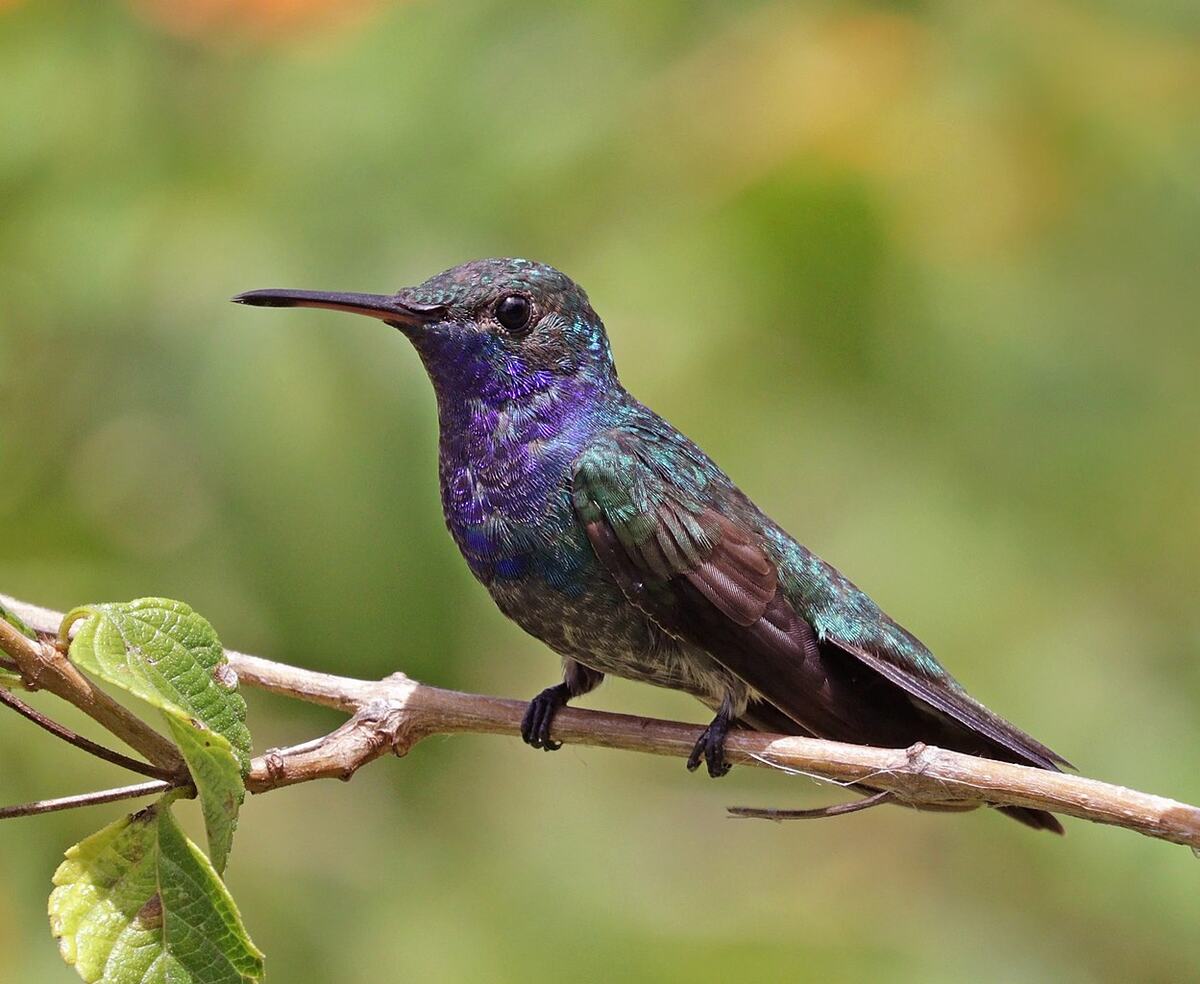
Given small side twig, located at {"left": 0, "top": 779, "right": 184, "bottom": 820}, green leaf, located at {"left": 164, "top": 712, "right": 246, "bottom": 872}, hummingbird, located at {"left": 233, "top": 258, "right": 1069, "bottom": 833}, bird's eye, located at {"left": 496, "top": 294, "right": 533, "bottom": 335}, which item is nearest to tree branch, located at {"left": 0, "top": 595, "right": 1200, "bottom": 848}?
hummingbird, located at {"left": 233, "top": 258, "right": 1069, "bottom": 833}

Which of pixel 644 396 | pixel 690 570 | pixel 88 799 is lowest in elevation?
pixel 88 799

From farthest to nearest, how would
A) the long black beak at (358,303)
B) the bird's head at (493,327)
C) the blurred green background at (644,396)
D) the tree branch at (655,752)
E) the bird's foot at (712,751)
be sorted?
the blurred green background at (644,396) → the bird's head at (493,327) → the bird's foot at (712,751) → the long black beak at (358,303) → the tree branch at (655,752)

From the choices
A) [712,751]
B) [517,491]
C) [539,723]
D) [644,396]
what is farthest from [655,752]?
[644,396]

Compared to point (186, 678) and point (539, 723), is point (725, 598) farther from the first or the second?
point (186, 678)

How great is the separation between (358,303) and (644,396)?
1534 millimetres

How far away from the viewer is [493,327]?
311 centimetres

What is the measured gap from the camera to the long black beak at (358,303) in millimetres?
2689

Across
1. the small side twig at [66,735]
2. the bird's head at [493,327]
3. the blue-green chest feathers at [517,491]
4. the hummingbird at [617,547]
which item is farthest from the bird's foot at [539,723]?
the small side twig at [66,735]

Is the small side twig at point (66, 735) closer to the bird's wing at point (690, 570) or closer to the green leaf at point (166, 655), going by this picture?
the green leaf at point (166, 655)

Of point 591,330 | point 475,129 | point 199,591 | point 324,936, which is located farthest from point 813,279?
point 324,936

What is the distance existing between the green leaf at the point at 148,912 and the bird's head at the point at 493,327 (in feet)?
4.50

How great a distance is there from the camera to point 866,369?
4.02 meters

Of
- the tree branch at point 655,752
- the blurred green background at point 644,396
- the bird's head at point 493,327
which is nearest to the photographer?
the tree branch at point 655,752

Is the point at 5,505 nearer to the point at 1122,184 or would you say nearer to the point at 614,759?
the point at 614,759
